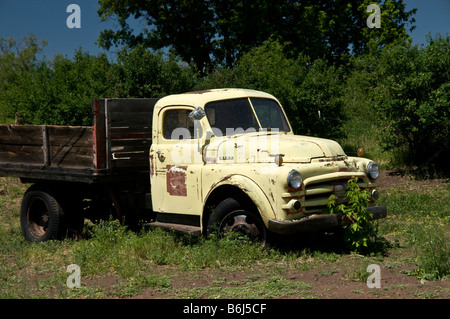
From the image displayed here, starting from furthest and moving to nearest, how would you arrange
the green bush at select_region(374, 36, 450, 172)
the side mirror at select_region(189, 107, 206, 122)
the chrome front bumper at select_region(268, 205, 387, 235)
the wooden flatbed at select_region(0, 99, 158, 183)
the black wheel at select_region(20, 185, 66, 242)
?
1. the green bush at select_region(374, 36, 450, 172)
2. the black wheel at select_region(20, 185, 66, 242)
3. the wooden flatbed at select_region(0, 99, 158, 183)
4. the side mirror at select_region(189, 107, 206, 122)
5. the chrome front bumper at select_region(268, 205, 387, 235)

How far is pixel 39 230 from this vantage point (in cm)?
869

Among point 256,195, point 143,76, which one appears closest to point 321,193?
point 256,195

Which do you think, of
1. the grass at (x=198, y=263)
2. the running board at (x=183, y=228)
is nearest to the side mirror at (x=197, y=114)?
the running board at (x=183, y=228)

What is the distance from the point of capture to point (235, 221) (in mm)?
6656

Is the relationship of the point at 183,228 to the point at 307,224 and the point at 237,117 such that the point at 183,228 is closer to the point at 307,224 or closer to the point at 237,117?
the point at 237,117

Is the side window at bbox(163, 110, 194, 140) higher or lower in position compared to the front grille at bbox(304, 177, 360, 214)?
higher

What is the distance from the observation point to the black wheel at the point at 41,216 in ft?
27.0

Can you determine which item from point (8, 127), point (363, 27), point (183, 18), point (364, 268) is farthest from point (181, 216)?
point (363, 27)

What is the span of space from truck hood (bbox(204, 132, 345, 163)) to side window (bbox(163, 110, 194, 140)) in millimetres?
511

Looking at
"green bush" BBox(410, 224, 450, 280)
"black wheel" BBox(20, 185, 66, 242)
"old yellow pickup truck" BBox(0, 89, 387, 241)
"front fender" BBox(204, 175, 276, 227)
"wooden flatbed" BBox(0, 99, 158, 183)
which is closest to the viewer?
"green bush" BBox(410, 224, 450, 280)

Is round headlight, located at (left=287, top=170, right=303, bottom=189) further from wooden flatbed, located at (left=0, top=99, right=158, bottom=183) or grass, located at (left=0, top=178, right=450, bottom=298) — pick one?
wooden flatbed, located at (left=0, top=99, right=158, bottom=183)

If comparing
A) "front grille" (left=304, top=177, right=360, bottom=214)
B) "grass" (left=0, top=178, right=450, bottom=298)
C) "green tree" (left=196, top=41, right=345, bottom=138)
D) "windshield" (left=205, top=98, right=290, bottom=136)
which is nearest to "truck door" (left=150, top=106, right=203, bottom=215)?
"windshield" (left=205, top=98, right=290, bottom=136)

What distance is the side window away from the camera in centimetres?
736

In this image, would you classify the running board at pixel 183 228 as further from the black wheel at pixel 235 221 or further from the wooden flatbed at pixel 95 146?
the wooden flatbed at pixel 95 146
